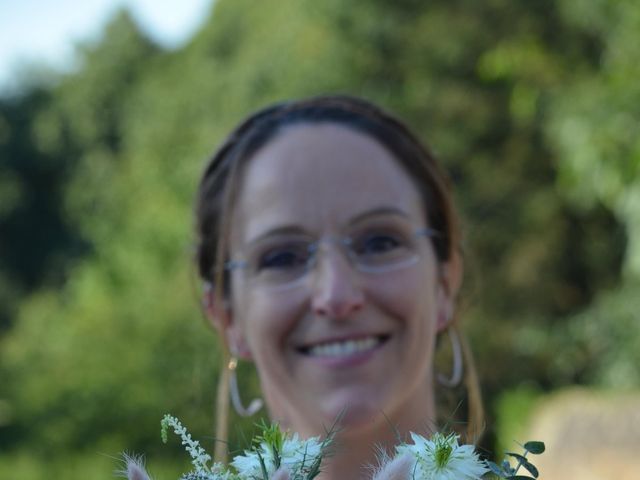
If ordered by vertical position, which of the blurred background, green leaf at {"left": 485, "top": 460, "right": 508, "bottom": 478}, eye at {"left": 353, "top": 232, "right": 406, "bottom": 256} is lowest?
green leaf at {"left": 485, "top": 460, "right": 508, "bottom": 478}

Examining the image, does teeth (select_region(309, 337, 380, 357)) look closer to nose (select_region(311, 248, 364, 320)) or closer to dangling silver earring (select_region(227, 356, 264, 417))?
nose (select_region(311, 248, 364, 320))

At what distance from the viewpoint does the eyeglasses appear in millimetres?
2352

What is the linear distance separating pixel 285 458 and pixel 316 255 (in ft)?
3.41

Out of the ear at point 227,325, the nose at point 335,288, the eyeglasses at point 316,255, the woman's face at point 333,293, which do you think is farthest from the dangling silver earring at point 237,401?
the nose at point 335,288

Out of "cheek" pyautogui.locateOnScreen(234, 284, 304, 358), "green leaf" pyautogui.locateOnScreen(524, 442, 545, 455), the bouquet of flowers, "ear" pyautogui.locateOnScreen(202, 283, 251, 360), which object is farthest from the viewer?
"ear" pyautogui.locateOnScreen(202, 283, 251, 360)

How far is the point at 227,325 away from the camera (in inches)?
107

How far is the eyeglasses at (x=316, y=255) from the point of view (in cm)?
235

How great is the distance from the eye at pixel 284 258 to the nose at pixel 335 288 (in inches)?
1.9

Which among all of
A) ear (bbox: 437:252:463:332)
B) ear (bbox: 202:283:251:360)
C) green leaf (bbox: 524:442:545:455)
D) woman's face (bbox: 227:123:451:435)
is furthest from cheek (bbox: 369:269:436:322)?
green leaf (bbox: 524:442:545:455)

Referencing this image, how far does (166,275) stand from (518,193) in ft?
22.2

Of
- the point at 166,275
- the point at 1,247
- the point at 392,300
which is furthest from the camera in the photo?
the point at 1,247

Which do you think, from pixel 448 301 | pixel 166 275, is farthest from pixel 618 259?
pixel 448 301

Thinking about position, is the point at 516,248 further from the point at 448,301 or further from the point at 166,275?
the point at 448,301

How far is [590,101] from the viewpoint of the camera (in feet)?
29.7
